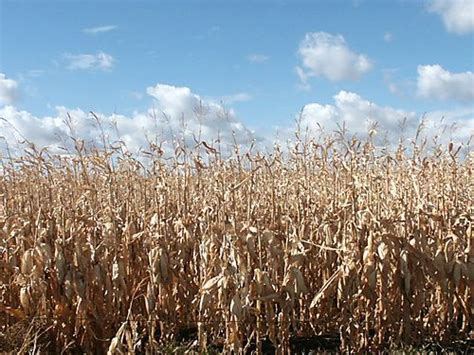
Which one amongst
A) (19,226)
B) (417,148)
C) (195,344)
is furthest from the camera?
(417,148)

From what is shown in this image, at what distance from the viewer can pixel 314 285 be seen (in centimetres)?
461

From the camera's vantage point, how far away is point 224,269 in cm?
376

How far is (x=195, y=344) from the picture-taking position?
4.14 metres

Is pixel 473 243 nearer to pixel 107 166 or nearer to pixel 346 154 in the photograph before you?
pixel 346 154

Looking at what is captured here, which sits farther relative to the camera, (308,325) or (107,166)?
(308,325)

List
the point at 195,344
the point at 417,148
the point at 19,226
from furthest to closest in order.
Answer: the point at 417,148 → the point at 19,226 → the point at 195,344

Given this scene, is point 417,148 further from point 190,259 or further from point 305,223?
point 190,259

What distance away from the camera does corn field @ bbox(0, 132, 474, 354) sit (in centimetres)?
396

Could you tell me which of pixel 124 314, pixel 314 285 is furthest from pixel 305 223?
pixel 124 314

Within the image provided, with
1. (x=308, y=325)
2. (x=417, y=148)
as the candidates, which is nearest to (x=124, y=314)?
(x=308, y=325)

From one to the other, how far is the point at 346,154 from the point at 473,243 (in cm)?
124

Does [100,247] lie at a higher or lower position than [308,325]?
higher

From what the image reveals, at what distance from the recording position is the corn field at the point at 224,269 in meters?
3.96

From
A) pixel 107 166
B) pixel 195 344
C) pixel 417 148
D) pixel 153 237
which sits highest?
pixel 417 148
